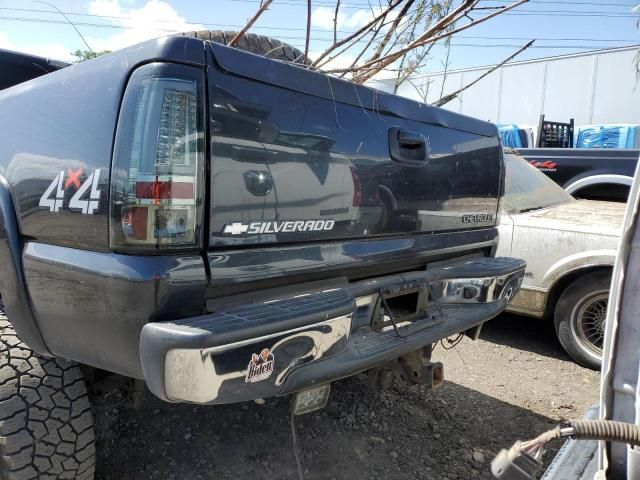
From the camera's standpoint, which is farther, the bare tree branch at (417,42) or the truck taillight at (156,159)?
the bare tree branch at (417,42)

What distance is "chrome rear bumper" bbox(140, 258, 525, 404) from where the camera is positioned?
1447mm

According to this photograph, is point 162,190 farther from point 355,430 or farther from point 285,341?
point 355,430

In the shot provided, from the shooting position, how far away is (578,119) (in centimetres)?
1584

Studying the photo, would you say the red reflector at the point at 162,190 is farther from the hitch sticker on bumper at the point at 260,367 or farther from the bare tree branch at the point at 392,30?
the bare tree branch at the point at 392,30

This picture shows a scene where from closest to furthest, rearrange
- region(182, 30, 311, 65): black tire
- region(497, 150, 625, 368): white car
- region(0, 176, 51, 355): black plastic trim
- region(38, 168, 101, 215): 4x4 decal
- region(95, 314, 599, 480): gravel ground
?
region(38, 168, 101, 215): 4x4 decal → region(0, 176, 51, 355): black plastic trim → region(95, 314, 599, 480): gravel ground → region(182, 30, 311, 65): black tire → region(497, 150, 625, 368): white car

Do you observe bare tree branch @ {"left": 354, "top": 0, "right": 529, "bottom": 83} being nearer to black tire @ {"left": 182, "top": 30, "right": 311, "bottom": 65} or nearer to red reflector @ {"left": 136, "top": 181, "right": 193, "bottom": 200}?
black tire @ {"left": 182, "top": 30, "right": 311, "bottom": 65}

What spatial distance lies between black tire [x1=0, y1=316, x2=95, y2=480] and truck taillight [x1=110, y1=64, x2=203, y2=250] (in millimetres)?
821

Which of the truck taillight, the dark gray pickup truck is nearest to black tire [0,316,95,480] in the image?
the dark gray pickup truck

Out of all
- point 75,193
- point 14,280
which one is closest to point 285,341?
point 75,193

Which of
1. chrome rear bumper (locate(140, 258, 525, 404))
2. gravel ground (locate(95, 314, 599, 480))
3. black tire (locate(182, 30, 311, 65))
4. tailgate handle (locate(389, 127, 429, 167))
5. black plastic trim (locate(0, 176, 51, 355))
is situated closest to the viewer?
chrome rear bumper (locate(140, 258, 525, 404))

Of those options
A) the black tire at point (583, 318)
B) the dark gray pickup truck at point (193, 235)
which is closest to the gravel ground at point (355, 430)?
the black tire at point (583, 318)

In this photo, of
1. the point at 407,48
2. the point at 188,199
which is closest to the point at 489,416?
the point at 407,48

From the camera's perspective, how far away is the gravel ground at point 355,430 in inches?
100

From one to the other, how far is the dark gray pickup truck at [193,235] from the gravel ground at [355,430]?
67 cm
